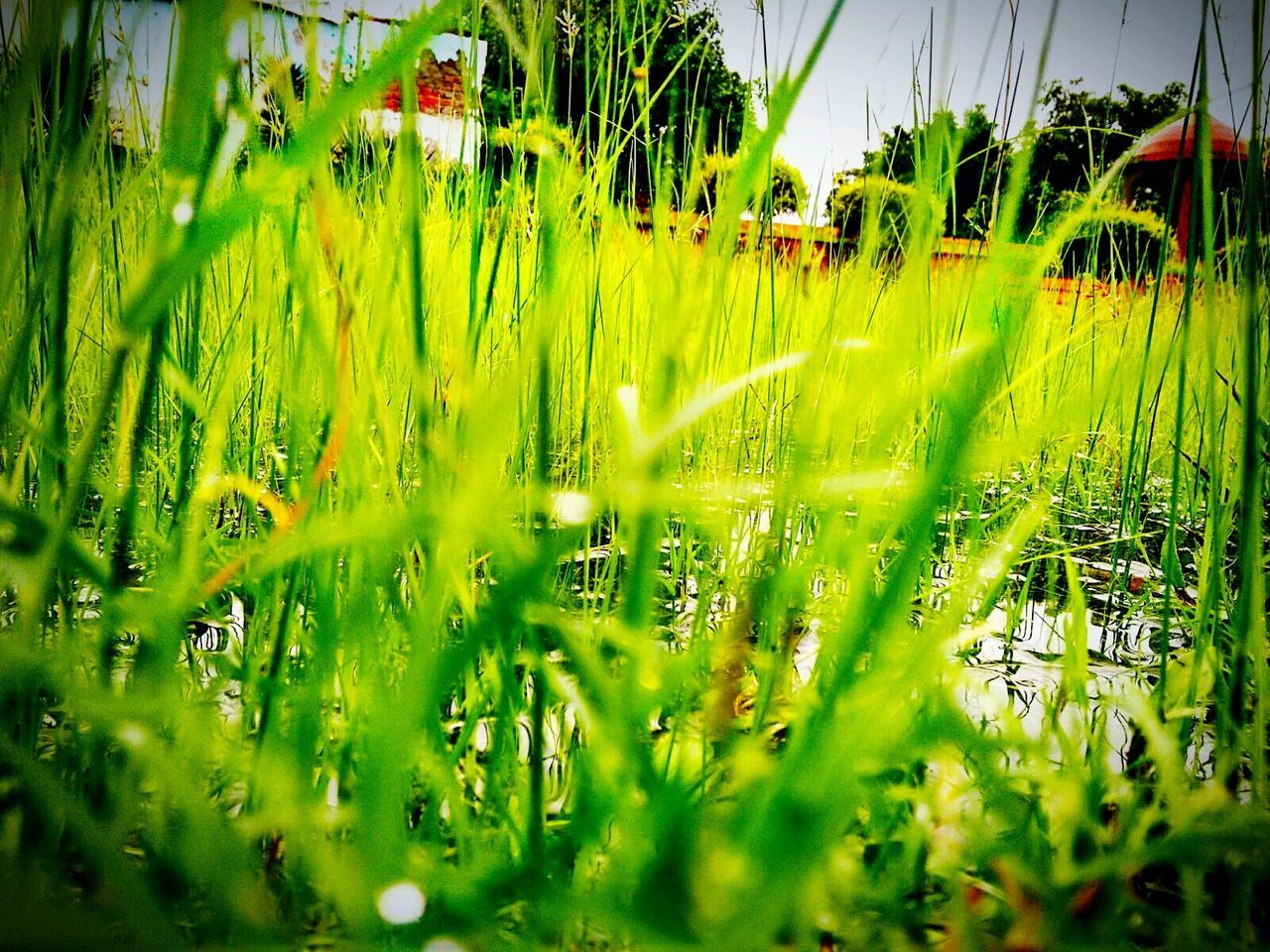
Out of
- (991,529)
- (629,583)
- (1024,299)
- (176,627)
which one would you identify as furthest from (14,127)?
(991,529)

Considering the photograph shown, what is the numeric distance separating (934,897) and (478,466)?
0.37 meters

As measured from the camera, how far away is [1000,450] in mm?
334

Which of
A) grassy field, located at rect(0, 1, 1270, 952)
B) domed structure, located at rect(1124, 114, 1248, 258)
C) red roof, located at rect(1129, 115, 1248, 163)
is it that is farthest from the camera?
red roof, located at rect(1129, 115, 1248, 163)

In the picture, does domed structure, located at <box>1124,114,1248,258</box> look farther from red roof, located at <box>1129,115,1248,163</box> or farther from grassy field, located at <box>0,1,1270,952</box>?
grassy field, located at <box>0,1,1270,952</box>

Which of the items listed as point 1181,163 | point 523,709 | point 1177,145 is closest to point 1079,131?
point 1177,145

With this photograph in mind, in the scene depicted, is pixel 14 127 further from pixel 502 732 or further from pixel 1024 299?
pixel 1024 299

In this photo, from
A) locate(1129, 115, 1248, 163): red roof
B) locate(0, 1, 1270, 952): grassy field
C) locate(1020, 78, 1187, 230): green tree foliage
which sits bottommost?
locate(0, 1, 1270, 952): grassy field

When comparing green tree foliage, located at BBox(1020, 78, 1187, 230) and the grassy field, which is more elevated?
green tree foliage, located at BBox(1020, 78, 1187, 230)

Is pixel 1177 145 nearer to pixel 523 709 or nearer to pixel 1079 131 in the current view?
pixel 1079 131

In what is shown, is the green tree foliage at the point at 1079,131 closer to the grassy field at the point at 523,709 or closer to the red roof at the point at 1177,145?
the red roof at the point at 1177,145

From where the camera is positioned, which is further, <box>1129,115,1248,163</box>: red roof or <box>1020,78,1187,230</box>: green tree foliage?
<box>1129,115,1248,163</box>: red roof

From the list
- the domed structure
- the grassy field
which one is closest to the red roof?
the domed structure

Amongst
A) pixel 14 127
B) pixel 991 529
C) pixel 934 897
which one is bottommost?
pixel 934 897

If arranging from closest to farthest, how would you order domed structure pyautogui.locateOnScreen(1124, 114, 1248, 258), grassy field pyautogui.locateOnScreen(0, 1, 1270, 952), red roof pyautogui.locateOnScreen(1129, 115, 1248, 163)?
grassy field pyautogui.locateOnScreen(0, 1, 1270, 952), domed structure pyautogui.locateOnScreen(1124, 114, 1248, 258), red roof pyautogui.locateOnScreen(1129, 115, 1248, 163)
